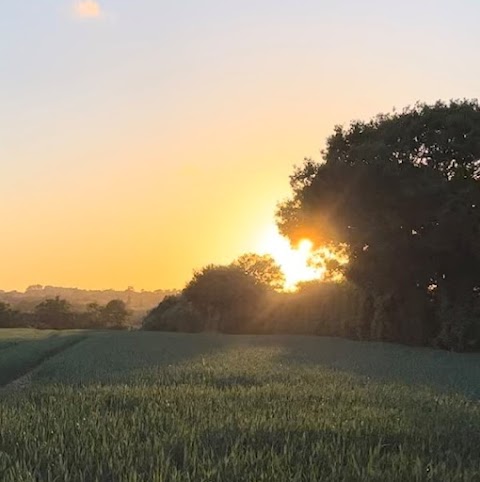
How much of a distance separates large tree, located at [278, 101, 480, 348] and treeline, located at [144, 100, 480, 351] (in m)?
0.06

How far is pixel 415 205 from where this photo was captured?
35.1 metres

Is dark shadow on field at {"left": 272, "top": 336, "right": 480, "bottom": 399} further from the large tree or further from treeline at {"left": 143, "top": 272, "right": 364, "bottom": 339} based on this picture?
treeline at {"left": 143, "top": 272, "right": 364, "bottom": 339}

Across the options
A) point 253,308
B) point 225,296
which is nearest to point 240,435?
point 253,308

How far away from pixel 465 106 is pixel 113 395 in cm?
3118

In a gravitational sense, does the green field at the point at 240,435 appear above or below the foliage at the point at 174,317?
below

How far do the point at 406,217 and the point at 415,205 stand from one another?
963 millimetres

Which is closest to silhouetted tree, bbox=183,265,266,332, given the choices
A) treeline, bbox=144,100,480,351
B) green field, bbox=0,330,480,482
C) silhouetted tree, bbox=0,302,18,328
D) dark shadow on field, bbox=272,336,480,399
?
treeline, bbox=144,100,480,351

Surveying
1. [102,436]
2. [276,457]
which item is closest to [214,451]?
[276,457]

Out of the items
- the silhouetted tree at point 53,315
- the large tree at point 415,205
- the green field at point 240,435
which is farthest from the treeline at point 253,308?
the green field at point 240,435

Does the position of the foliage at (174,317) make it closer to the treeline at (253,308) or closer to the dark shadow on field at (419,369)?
the treeline at (253,308)

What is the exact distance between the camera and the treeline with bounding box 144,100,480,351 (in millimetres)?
34531

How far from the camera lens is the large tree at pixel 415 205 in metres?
34.4

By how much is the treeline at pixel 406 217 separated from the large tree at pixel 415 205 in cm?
6

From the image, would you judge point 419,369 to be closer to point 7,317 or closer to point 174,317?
point 174,317
